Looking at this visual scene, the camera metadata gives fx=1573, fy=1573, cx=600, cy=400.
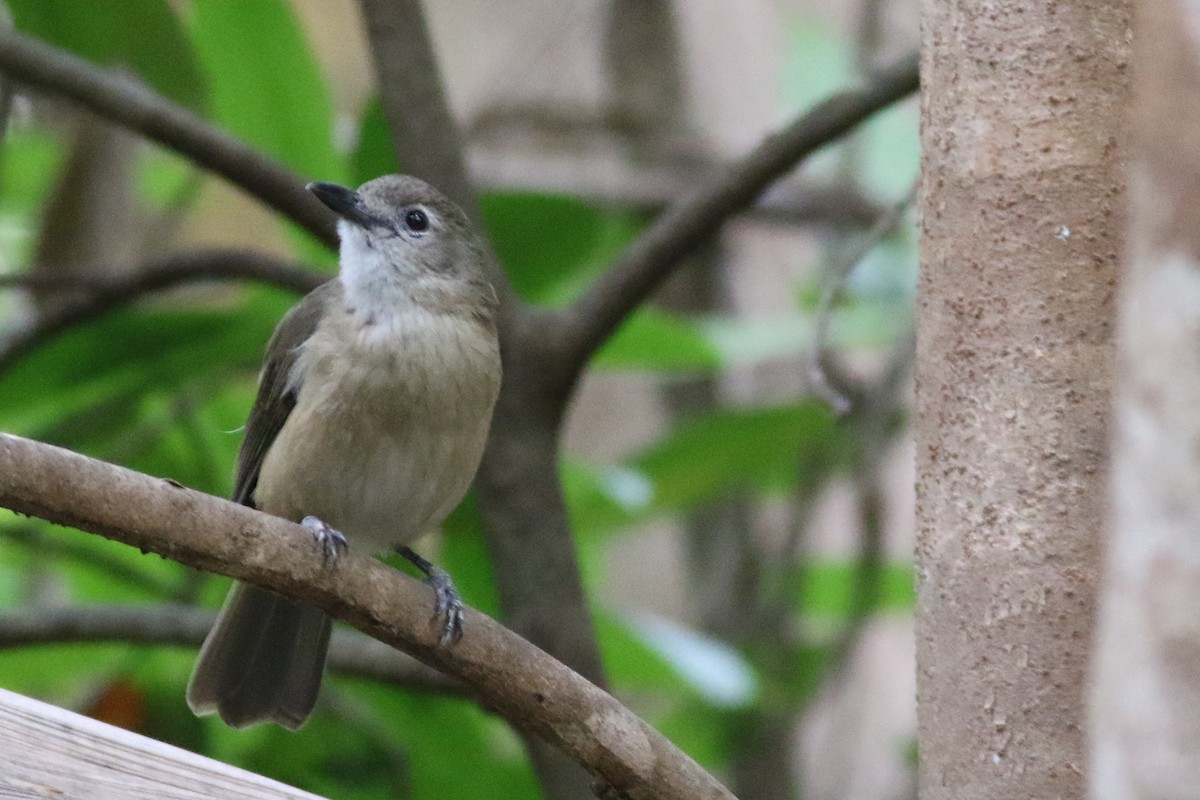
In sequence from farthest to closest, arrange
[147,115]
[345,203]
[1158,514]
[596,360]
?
[596,360]
[345,203]
[147,115]
[1158,514]

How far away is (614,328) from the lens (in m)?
3.06

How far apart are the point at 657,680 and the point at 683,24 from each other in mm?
2879

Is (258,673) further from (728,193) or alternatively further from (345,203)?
(728,193)

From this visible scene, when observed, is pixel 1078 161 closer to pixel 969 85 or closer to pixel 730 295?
pixel 969 85

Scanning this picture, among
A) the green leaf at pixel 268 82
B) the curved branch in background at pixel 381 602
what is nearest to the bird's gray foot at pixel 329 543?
the curved branch in background at pixel 381 602

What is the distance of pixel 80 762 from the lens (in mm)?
1757

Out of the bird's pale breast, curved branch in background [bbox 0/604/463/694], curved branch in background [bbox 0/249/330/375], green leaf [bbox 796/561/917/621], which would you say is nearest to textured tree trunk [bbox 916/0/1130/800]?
the bird's pale breast

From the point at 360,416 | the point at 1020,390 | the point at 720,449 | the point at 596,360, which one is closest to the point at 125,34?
the point at 360,416

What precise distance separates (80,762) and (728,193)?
5.47ft

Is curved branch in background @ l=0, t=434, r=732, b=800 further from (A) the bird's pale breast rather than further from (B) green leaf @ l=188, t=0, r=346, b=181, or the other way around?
(B) green leaf @ l=188, t=0, r=346, b=181

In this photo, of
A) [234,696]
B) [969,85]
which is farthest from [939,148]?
[234,696]

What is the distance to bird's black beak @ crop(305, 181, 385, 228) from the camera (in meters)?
3.14

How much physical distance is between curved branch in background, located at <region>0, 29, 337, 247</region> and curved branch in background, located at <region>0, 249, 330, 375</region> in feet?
0.65

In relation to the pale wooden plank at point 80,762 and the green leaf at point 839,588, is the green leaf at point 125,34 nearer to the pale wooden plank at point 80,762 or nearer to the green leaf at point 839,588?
the pale wooden plank at point 80,762
